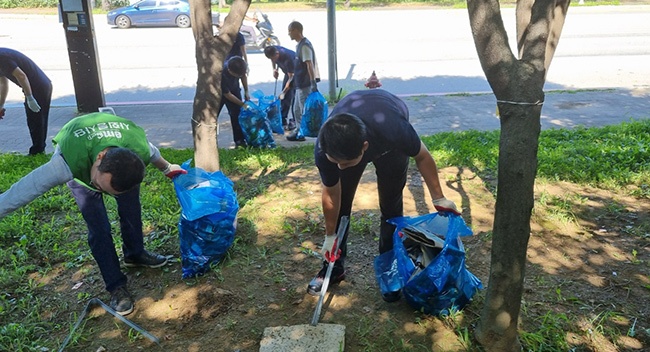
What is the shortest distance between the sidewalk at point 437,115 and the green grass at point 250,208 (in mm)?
828

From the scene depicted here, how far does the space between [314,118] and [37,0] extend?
76.3ft

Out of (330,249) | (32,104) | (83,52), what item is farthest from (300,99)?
(330,249)

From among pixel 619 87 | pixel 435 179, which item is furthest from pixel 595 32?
pixel 435 179

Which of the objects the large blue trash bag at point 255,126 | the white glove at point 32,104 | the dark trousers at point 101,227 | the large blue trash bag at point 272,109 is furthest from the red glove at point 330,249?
the white glove at point 32,104

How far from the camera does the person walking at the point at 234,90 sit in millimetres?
6074

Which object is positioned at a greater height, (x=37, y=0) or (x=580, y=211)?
(x=37, y=0)

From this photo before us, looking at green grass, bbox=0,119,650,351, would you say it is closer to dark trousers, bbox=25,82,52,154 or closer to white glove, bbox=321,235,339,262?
dark trousers, bbox=25,82,52,154

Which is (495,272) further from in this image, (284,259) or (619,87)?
(619,87)

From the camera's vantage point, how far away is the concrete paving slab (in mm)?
2670

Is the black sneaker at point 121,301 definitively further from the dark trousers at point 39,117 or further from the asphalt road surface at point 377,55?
the asphalt road surface at point 377,55

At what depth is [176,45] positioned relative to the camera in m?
14.9

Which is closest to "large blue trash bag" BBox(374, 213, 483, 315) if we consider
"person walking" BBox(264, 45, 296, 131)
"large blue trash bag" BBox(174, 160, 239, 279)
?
"large blue trash bag" BBox(174, 160, 239, 279)

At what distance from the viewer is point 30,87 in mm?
5754

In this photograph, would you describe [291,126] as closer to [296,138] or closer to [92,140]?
[296,138]
